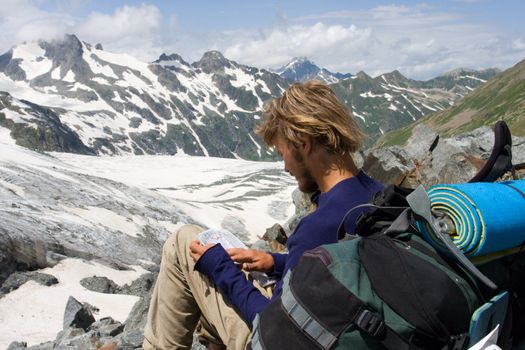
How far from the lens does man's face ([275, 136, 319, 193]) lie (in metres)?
5.75

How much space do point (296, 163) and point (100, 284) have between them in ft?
77.4

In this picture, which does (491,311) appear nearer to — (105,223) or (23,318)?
(23,318)

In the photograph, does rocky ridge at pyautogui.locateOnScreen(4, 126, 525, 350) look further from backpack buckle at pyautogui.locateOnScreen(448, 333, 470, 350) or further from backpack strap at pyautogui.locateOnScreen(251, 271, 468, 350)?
backpack buckle at pyautogui.locateOnScreen(448, 333, 470, 350)

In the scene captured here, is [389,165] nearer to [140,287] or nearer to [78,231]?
[140,287]

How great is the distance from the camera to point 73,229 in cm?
3741

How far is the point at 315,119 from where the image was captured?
5.41 meters

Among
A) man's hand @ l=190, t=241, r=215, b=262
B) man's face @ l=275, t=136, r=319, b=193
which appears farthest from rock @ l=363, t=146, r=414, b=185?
man's hand @ l=190, t=241, r=215, b=262

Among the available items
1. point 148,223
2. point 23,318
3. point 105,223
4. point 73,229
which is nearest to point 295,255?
point 23,318

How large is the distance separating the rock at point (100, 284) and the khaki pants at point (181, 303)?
2107cm

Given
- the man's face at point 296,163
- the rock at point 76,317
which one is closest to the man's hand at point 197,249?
the man's face at point 296,163

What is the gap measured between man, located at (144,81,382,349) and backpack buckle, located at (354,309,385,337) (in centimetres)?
152

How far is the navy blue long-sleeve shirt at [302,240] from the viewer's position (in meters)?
5.12

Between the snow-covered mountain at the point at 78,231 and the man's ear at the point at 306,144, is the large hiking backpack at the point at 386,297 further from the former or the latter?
the snow-covered mountain at the point at 78,231

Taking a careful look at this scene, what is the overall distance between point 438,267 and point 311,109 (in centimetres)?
233
